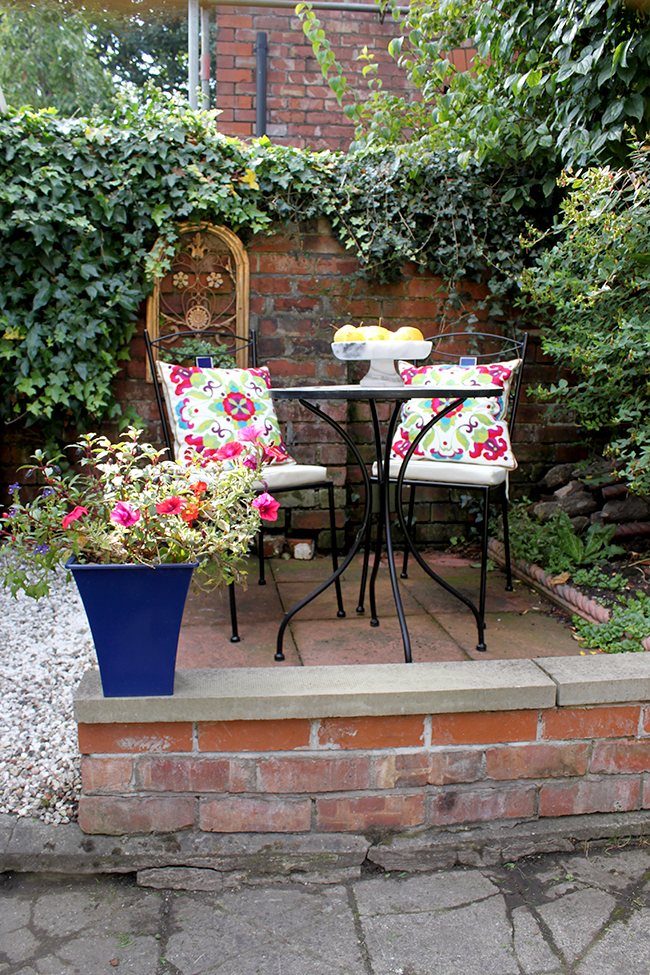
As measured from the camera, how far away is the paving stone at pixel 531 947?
46.1 inches

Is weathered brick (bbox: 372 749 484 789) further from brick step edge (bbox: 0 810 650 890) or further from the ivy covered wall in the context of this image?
the ivy covered wall

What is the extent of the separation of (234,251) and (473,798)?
8.07 ft

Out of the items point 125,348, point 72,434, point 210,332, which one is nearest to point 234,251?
point 210,332

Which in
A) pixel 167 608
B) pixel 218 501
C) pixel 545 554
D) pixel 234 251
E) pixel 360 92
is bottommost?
pixel 545 554

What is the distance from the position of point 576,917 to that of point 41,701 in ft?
4.55

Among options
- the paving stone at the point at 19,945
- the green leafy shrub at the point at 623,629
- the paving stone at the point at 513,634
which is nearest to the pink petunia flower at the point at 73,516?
the paving stone at the point at 19,945

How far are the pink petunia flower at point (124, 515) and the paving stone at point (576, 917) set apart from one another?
108cm

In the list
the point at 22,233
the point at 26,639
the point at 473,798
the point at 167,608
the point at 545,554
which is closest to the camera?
the point at 167,608

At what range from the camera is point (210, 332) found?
2930 mm

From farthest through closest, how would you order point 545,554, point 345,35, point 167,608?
point 345,35 → point 545,554 → point 167,608

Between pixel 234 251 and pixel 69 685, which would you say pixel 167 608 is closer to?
pixel 69 685

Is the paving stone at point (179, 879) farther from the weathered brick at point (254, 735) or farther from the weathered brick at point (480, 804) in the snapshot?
the weathered brick at point (480, 804)

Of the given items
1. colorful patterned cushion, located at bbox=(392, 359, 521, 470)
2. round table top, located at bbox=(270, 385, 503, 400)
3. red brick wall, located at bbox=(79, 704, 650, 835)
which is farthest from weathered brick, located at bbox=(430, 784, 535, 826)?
colorful patterned cushion, located at bbox=(392, 359, 521, 470)

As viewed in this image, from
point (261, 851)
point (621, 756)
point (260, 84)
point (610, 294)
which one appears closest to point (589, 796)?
point (621, 756)
